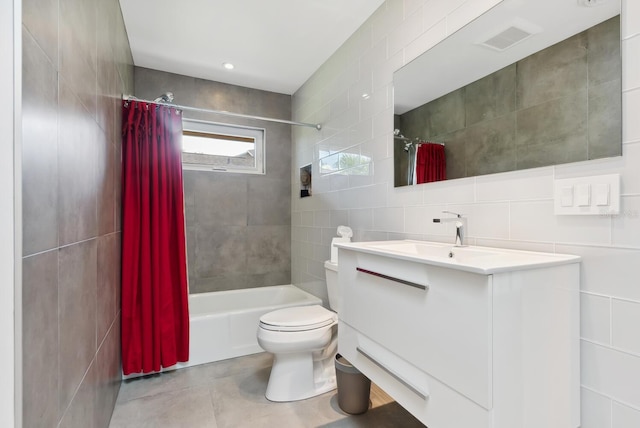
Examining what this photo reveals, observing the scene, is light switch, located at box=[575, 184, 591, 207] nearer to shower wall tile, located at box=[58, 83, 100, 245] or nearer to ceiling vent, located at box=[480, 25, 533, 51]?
ceiling vent, located at box=[480, 25, 533, 51]

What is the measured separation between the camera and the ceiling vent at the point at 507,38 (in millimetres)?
1196

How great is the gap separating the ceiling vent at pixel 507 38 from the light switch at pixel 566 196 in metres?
→ 0.62

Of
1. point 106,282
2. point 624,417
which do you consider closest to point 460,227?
point 624,417

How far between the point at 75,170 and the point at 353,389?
1.67m

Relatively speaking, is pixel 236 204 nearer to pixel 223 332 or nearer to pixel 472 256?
pixel 223 332

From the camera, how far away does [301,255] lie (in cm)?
308

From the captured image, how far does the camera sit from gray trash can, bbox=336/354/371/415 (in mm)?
1697

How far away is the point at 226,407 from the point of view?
5.86ft

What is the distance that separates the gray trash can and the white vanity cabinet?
0.58 m

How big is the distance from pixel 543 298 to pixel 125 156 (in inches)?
93.7

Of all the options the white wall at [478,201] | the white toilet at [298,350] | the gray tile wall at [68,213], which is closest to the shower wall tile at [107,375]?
the gray tile wall at [68,213]

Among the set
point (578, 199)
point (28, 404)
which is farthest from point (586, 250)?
point (28, 404)

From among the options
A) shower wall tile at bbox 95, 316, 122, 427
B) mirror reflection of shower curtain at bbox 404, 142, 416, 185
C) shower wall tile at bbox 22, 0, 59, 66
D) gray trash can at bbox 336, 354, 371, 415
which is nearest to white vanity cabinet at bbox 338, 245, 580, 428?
gray trash can at bbox 336, 354, 371, 415

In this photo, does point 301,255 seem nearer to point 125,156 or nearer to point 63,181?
point 125,156
